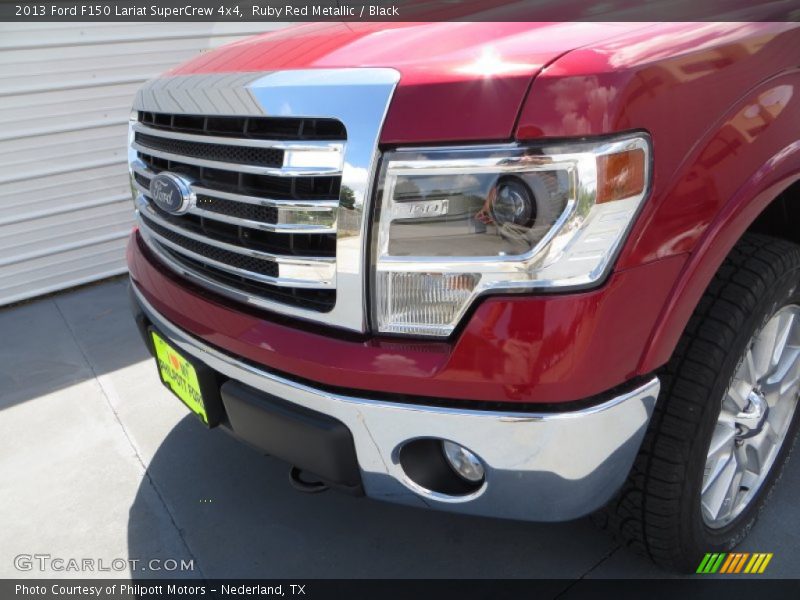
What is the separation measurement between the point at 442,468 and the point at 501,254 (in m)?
0.53

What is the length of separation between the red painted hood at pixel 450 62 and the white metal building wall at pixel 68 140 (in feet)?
9.96

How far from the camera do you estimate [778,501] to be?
86.4 inches

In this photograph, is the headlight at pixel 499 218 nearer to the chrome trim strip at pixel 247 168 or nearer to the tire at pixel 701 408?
the chrome trim strip at pixel 247 168

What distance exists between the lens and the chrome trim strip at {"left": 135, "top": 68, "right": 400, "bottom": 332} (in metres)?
1.33

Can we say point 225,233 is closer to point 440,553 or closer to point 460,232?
point 460,232

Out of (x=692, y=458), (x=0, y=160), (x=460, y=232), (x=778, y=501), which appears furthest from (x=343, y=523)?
(x=0, y=160)

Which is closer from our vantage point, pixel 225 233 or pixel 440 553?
pixel 225 233

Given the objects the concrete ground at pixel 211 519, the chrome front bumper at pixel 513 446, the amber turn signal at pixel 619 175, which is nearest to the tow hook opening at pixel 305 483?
the concrete ground at pixel 211 519

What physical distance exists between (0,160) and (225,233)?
10.6 ft

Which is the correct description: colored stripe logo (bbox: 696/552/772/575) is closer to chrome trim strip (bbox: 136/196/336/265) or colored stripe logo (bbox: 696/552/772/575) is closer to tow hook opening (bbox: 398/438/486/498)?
tow hook opening (bbox: 398/438/486/498)

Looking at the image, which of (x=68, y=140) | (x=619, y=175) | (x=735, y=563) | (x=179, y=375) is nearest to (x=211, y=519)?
(x=179, y=375)

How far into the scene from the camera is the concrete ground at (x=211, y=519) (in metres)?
2.03

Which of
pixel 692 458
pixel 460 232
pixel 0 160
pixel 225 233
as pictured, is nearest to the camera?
pixel 460 232

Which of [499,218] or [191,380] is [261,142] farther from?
[191,380]
